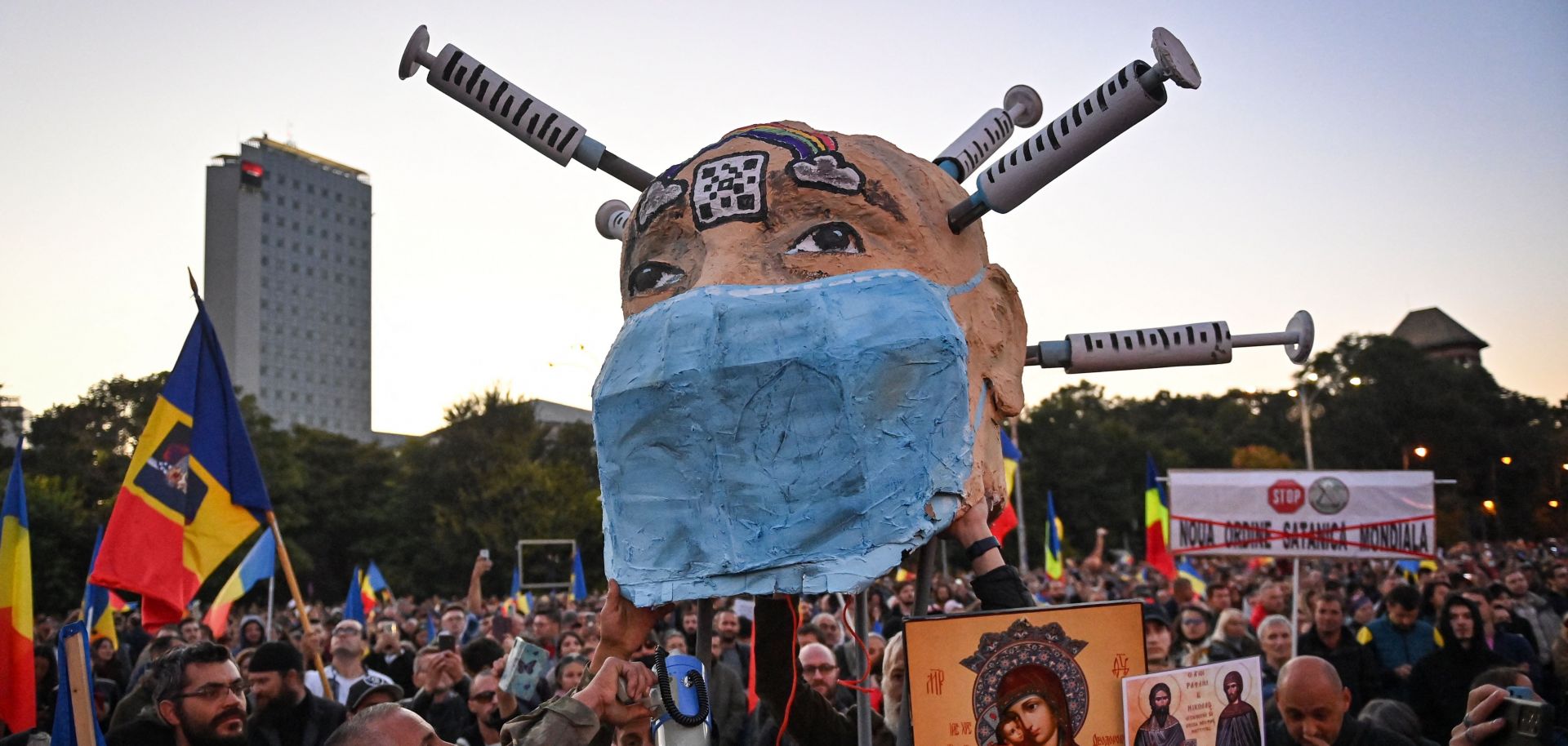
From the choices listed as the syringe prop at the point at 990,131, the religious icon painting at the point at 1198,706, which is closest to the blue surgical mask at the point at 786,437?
the religious icon painting at the point at 1198,706

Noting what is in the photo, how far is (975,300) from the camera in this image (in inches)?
184

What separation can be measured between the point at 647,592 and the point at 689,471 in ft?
1.34

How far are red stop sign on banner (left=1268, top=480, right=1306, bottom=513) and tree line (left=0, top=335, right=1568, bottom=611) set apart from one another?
29.5 m

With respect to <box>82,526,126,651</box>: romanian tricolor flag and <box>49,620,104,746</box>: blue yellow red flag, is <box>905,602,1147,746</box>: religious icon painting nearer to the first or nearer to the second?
<box>49,620,104,746</box>: blue yellow red flag

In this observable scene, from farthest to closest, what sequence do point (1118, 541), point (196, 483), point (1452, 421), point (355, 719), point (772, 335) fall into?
point (1118, 541), point (1452, 421), point (196, 483), point (772, 335), point (355, 719)

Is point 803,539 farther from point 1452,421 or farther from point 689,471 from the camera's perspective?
point 1452,421

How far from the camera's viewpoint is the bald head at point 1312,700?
15.4ft

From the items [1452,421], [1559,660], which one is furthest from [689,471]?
[1452,421]

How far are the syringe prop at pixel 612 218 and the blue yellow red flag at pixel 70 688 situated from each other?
259 cm

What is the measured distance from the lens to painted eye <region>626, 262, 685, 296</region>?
4.66 meters

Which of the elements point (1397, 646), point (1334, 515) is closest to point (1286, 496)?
point (1334, 515)

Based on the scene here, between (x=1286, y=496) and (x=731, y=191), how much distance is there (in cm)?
887

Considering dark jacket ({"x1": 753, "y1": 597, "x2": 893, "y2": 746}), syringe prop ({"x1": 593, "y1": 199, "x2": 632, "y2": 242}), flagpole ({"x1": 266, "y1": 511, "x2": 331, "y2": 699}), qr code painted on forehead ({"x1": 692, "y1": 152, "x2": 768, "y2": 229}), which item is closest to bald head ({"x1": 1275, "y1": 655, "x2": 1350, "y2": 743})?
dark jacket ({"x1": 753, "y1": 597, "x2": 893, "y2": 746})

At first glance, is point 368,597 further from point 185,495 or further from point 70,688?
point 70,688
